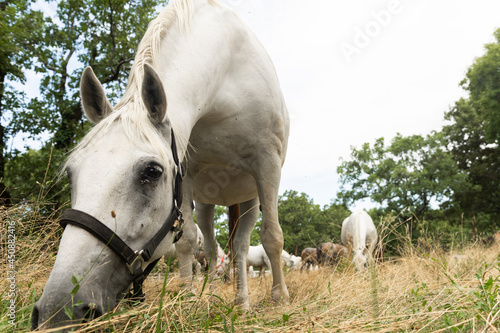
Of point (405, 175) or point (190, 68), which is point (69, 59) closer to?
point (190, 68)

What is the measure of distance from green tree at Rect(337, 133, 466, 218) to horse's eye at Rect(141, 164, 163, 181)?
25.0 m

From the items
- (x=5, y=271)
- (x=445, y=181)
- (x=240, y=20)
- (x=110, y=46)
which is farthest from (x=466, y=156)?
(x=5, y=271)

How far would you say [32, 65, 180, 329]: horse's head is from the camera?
156 centimetres

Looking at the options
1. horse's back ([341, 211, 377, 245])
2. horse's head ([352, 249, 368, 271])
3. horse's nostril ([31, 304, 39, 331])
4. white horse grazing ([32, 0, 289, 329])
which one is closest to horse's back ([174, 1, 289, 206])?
white horse grazing ([32, 0, 289, 329])

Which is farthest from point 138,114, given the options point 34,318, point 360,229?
point 360,229

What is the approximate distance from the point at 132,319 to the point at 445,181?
29545 millimetres

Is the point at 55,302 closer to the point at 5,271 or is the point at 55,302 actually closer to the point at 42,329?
the point at 42,329

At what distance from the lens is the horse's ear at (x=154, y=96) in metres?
2.17

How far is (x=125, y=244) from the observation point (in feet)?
5.90

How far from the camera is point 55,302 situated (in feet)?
4.95

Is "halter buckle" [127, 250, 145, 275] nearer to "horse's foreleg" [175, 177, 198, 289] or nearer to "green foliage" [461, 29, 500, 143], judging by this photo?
"horse's foreleg" [175, 177, 198, 289]

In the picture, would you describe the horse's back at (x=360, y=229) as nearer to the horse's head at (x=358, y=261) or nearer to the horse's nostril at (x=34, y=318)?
the horse's head at (x=358, y=261)

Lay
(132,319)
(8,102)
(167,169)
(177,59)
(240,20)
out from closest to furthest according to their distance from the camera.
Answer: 1. (132,319)
2. (167,169)
3. (177,59)
4. (240,20)
5. (8,102)

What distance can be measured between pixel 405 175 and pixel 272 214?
2964 cm
